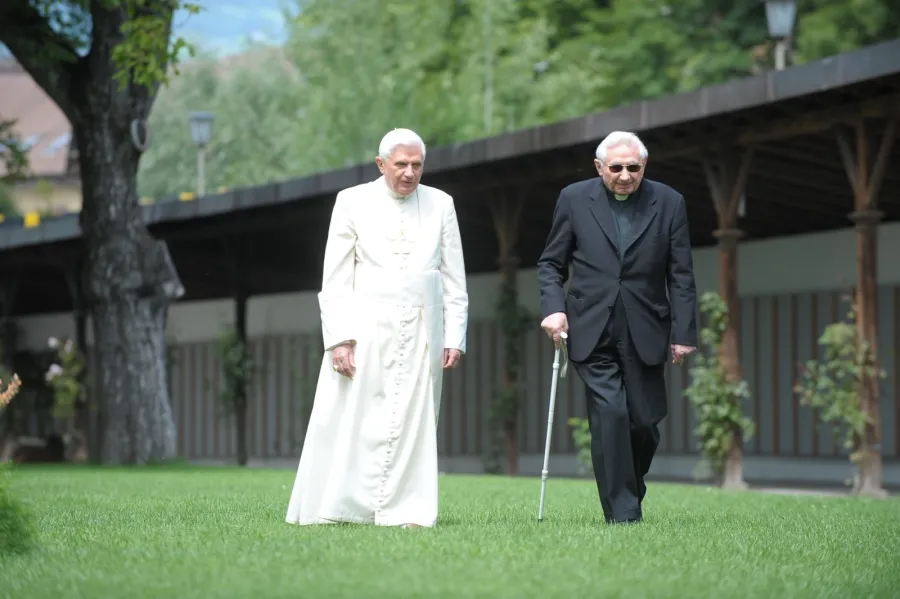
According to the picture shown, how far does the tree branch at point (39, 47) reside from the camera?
2006 cm

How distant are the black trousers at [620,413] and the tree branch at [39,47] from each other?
13.0 metres

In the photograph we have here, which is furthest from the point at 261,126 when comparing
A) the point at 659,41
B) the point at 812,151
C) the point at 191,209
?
the point at 812,151

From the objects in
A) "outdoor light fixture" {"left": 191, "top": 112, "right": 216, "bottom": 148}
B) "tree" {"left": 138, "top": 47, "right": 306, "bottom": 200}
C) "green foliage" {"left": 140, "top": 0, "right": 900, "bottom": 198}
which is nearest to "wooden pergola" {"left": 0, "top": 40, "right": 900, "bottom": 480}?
"outdoor light fixture" {"left": 191, "top": 112, "right": 216, "bottom": 148}

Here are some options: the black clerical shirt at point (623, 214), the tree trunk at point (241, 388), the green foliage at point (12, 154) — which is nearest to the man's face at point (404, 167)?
the black clerical shirt at point (623, 214)

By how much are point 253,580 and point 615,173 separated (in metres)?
3.23

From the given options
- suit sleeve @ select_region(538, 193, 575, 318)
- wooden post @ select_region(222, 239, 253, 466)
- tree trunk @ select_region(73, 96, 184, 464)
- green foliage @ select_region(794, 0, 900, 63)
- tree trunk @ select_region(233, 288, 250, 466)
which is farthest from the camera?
green foliage @ select_region(794, 0, 900, 63)

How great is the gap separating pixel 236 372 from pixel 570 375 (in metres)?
4.90

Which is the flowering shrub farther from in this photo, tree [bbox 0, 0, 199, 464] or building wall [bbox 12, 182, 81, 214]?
building wall [bbox 12, 182, 81, 214]

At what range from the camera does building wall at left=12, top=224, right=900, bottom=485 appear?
19.8 m

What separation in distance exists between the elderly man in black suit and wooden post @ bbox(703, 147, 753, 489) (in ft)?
25.1

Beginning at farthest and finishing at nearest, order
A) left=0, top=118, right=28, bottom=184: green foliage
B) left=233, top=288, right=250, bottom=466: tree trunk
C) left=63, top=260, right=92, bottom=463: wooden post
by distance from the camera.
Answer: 1. left=63, top=260, right=92, bottom=463: wooden post
2. left=233, top=288, right=250, bottom=466: tree trunk
3. left=0, top=118, right=28, bottom=184: green foliage

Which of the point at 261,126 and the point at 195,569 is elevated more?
the point at 261,126

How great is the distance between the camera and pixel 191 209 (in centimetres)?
2400

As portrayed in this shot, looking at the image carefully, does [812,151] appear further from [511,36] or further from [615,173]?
[511,36]
